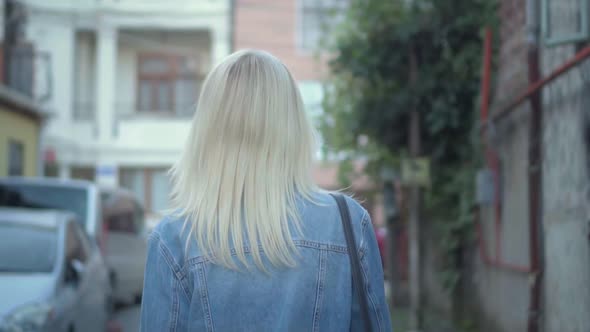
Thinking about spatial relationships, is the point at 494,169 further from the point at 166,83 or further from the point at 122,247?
the point at 166,83

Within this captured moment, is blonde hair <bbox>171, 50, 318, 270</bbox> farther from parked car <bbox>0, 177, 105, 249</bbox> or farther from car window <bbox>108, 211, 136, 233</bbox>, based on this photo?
car window <bbox>108, 211, 136, 233</bbox>

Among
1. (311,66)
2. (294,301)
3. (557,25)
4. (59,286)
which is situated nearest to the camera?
(294,301)

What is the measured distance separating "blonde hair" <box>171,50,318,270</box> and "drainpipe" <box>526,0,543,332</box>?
358 cm

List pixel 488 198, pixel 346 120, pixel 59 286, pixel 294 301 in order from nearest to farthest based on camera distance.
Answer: pixel 294 301 < pixel 59 286 < pixel 488 198 < pixel 346 120

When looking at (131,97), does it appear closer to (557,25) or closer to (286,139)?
(557,25)

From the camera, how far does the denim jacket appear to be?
6.30ft

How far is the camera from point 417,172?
892cm

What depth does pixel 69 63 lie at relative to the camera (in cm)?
2473

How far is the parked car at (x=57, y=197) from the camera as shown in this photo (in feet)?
30.9

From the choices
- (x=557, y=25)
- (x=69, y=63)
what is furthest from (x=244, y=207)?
(x=69, y=63)

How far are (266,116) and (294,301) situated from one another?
518 mm

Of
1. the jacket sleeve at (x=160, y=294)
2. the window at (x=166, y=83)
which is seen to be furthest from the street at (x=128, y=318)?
the window at (x=166, y=83)

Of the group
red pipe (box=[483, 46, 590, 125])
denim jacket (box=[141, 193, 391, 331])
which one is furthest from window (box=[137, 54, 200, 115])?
denim jacket (box=[141, 193, 391, 331])

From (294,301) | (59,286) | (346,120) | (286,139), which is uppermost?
(346,120)
